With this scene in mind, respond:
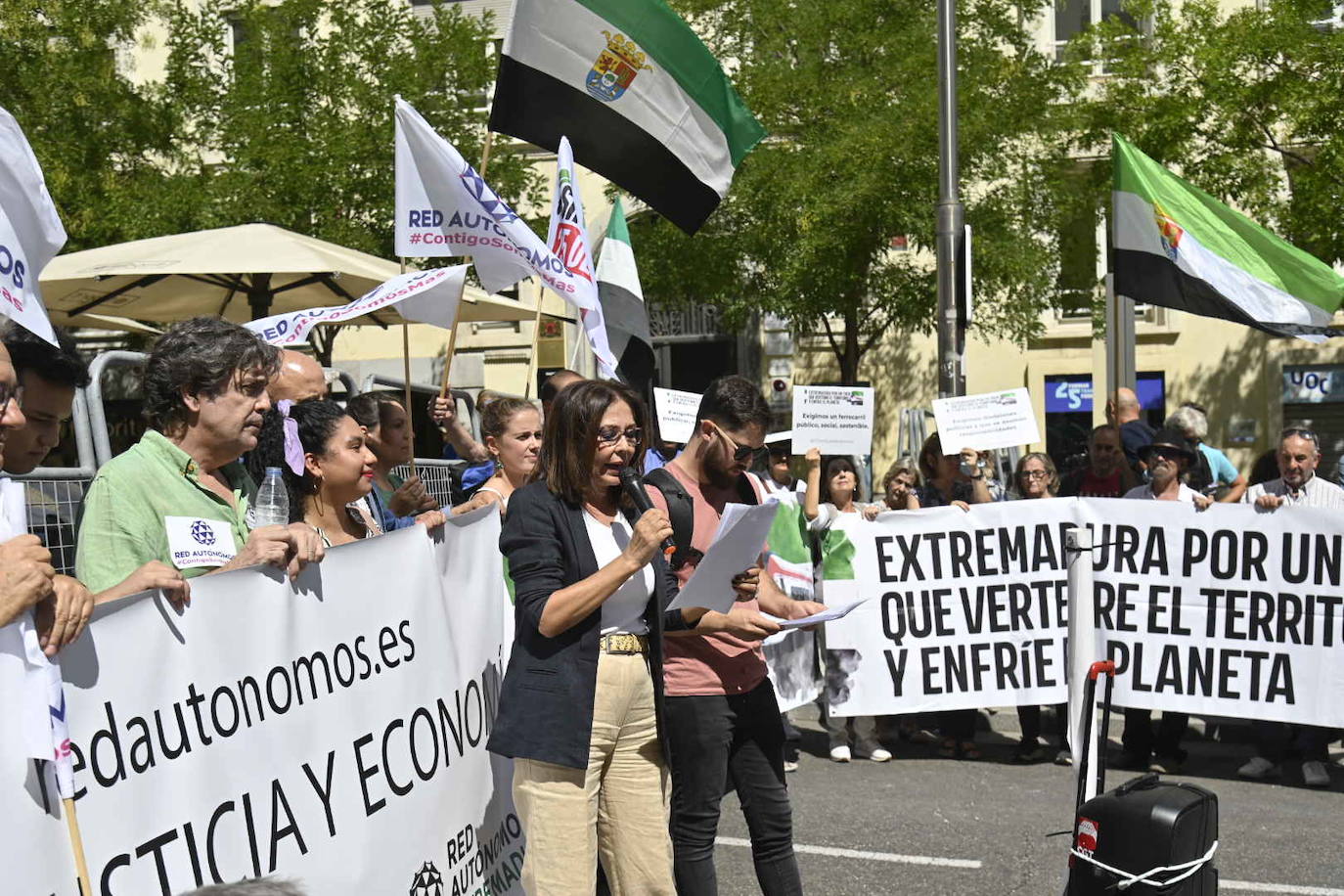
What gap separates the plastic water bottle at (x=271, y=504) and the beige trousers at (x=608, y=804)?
2.86ft

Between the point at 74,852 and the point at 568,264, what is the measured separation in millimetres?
4104

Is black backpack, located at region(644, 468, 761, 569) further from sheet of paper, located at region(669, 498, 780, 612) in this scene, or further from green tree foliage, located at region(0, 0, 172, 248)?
Result: green tree foliage, located at region(0, 0, 172, 248)

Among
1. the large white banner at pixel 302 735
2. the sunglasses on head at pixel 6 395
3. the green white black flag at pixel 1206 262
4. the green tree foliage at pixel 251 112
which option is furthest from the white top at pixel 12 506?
the green tree foliage at pixel 251 112

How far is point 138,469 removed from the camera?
327 cm

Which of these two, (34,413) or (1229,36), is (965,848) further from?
(1229,36)

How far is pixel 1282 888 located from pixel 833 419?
377 cm

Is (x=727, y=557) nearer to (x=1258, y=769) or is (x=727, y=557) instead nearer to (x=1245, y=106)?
(x=1258, y=769)

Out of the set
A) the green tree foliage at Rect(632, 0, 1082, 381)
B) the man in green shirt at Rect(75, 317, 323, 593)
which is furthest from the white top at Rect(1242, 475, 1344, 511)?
the green tree foliage at Rect(632, 0, 1082, 381)

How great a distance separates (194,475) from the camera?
3416mm

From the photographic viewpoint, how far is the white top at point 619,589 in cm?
388

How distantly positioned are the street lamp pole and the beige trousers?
834cm

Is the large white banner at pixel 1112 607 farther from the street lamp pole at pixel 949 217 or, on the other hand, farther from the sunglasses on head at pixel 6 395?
the sunglasses on head at pixel 6 395

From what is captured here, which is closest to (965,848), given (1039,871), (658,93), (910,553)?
(1039,871)

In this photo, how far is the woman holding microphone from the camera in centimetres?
373
